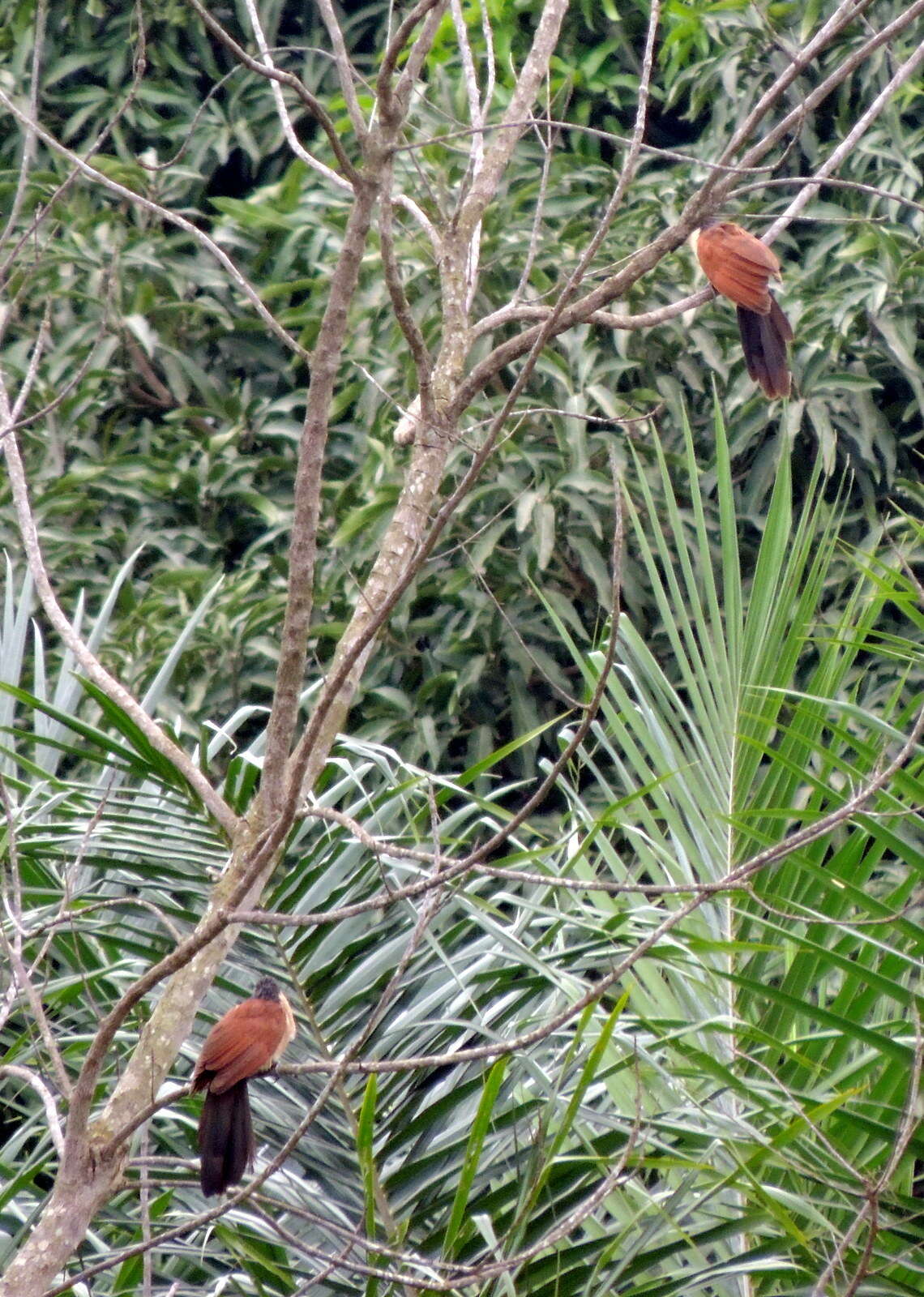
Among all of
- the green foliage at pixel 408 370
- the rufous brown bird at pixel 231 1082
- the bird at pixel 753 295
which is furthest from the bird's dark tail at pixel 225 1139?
the bird at pixel 753 295

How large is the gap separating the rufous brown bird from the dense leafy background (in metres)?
0.08

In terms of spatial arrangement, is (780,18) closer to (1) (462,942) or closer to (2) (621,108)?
(2) (621,108)

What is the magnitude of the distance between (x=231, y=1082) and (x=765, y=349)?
1.98 meters

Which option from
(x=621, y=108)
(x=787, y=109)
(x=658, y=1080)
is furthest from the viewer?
(x=621, y=108)

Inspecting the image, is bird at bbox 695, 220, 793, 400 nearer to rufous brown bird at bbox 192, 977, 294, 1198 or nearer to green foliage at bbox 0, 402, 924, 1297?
green foliage at bbox 0, 402, 924, 1297

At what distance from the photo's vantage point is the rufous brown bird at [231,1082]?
198cm

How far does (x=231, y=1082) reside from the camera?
203 cm

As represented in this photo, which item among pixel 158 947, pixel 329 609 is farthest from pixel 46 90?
pixel 158 947

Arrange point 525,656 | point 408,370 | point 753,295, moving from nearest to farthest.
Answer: point 753,295, point 525,656, point 408,370

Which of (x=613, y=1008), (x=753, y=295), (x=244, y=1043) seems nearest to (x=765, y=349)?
(x=753, y=295)

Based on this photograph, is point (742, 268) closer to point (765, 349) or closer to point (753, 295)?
point (753, 295)

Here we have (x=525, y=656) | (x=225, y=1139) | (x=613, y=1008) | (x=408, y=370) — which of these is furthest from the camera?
(x=408, y=370)

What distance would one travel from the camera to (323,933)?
231 centimetres

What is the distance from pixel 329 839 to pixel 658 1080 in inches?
22.7
